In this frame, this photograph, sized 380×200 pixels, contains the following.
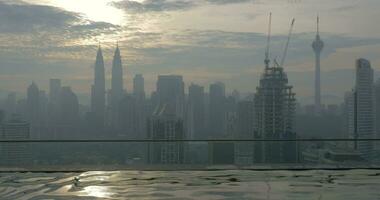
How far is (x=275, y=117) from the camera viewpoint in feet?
56.6

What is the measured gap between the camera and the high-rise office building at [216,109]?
1342cm

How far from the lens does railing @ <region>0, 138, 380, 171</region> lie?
921 centimetres

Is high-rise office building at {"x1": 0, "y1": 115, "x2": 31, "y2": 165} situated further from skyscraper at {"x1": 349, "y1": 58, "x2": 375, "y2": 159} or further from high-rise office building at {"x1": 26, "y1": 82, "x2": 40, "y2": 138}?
skyscraper at {"x1": 349, "y1": 58, "x2": 375, "y2": 159}

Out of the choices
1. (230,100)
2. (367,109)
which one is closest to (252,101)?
(230,100)

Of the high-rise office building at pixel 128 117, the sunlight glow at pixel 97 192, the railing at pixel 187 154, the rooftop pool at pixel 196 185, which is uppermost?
the high-rise office building at pixel 128 117

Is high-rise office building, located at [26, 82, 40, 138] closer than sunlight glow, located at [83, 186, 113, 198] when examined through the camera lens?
No

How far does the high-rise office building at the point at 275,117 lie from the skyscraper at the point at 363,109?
1.32m

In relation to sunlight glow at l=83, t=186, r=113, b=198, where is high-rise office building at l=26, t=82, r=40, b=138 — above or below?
above

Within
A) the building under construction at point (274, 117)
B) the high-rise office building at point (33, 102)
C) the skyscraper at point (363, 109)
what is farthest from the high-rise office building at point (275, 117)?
the high-rise office building at point (33, 102)

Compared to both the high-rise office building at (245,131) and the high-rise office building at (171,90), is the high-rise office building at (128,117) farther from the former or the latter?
the high-rise office building at (245,131)

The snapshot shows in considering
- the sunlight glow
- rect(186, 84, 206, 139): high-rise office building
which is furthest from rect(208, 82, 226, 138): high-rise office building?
the sunlight glow

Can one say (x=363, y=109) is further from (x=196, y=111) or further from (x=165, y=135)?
(x=165, y=135)

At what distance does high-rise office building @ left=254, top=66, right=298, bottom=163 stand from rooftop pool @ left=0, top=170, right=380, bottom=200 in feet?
1.65

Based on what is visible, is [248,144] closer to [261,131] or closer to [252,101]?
[261,131]
